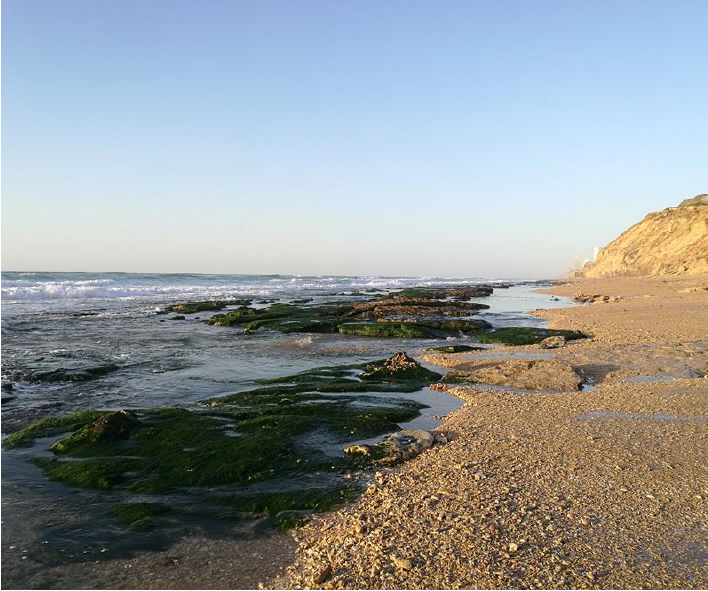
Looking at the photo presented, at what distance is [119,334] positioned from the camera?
21.5 m

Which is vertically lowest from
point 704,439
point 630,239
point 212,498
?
point 212,498

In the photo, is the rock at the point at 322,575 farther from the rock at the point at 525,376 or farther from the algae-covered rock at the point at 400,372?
the algae-covered rock at the point at 400,372

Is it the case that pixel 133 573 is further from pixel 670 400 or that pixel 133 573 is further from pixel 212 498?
pixel 670 400

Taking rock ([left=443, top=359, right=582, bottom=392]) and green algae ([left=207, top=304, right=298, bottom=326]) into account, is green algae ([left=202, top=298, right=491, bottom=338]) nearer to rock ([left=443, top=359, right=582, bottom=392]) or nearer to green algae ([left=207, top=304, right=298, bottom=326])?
green algae ([left=207, top=304, right=298, bottom=326])

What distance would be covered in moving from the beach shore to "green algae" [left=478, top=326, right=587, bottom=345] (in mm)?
8109

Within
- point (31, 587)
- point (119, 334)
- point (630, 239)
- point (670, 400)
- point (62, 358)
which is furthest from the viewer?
point (630, 239)

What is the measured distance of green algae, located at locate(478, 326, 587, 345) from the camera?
57.2 ft

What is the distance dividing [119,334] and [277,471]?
17.7 meters

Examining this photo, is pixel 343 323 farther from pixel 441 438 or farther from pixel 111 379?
pixel 441 438

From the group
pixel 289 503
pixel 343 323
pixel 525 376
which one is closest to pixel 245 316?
pixel 343 323

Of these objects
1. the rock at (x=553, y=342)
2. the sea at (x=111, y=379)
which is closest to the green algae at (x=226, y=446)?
the sea at (x=111, y=379)

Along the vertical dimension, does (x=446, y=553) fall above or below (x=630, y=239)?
below

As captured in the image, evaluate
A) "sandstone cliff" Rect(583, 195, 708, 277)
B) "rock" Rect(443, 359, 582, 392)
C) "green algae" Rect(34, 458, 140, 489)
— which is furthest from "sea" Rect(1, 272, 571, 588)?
"sandstone cliff" Rect(583, 195, 708, 277)

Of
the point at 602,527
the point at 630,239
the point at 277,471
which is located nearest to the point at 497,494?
the point at 602,527
